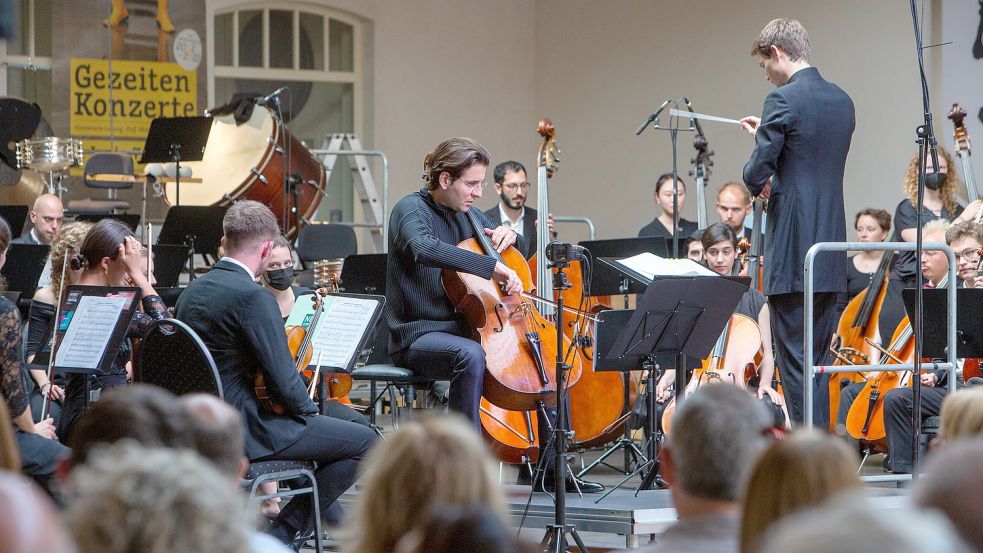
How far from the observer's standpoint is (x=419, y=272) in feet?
16.8

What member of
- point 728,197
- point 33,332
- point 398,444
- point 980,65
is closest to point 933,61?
point 980,65

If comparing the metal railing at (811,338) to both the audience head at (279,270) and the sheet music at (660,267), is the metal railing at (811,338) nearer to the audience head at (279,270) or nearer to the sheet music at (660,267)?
the sheet music at (660,267)

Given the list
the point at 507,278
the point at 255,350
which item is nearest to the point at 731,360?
the point at 507,278

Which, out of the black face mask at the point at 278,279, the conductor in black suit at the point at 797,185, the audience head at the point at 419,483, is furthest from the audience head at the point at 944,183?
the audience head at the point at 419,483

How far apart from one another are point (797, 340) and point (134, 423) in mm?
3444

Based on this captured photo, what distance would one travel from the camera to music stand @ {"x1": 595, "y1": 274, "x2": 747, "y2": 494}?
4750 mm

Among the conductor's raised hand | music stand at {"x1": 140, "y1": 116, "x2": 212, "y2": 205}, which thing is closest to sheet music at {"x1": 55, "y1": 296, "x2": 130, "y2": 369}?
the conductor's raised hand

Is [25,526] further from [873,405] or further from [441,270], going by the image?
[873,405]

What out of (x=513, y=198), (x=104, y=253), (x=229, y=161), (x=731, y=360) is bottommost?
(x=731, y=360)

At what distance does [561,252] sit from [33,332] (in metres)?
2.47

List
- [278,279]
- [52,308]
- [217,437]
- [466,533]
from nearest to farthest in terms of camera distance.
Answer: [466,533] < [217,437] < [52,308] < [278,279]

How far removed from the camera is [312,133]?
39.8 feet

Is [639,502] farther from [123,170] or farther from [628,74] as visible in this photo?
[628,74]

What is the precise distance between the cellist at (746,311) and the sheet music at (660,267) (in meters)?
1.03
